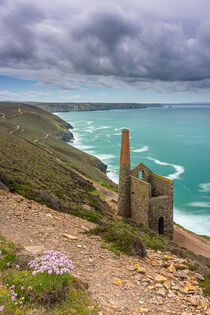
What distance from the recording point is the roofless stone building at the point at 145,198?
1908cm

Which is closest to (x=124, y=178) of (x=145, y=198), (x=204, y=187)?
(x=145, y=198)

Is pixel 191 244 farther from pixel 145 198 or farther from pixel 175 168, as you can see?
pixel 175 168

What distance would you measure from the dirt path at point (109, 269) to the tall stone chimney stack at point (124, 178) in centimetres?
1056

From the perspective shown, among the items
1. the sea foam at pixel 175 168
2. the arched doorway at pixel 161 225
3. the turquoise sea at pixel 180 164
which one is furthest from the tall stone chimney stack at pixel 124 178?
the sea foam at pixel 175 168

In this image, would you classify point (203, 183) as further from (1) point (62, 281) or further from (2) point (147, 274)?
(1) point (62, 281)

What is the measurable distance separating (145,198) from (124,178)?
121 inches

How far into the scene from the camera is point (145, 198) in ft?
62.4

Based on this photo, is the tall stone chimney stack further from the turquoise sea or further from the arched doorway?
the turquoise sea

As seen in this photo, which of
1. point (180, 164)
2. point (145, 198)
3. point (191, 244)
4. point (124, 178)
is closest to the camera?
point (145, 198)

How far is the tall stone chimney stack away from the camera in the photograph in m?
20.7

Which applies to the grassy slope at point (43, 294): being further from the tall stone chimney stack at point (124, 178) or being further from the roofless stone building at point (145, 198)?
the tall stone chimney stack at point (124, 178)

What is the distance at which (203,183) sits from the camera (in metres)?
55.8

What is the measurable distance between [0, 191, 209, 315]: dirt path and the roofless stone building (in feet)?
28.7

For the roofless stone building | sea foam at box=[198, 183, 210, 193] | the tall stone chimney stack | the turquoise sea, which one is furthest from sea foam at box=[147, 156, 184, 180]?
the tall stone chimney stack
